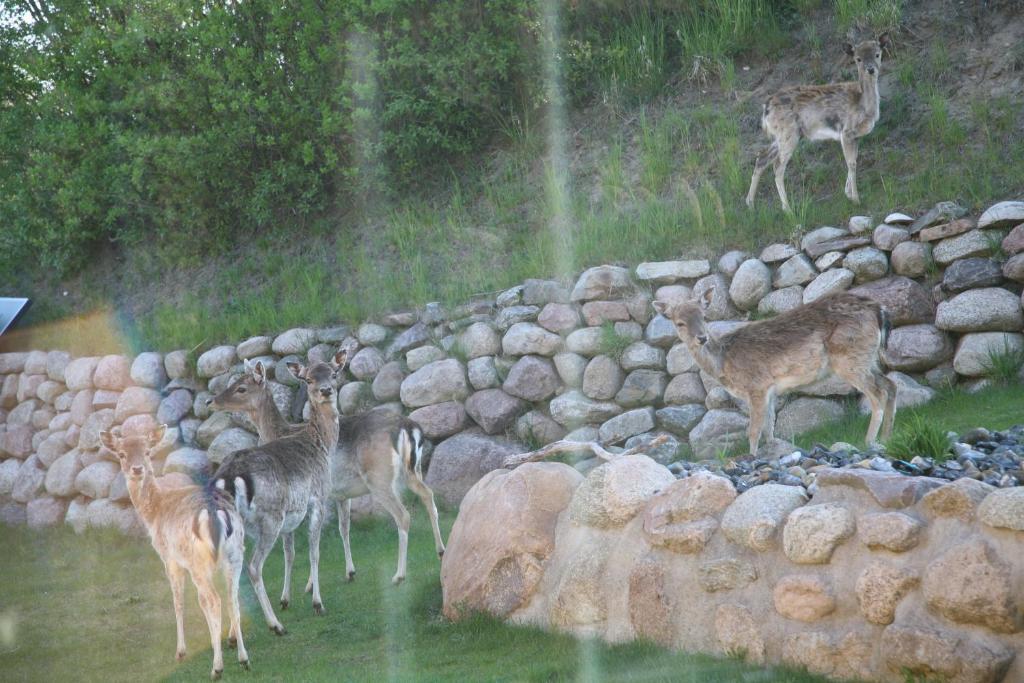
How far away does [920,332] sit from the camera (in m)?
10.3

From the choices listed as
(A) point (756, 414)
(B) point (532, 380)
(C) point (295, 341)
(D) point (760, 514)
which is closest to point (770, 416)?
(A) point (756, 414)

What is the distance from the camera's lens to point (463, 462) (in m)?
11.5

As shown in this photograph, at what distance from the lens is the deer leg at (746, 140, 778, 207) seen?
12.2 metres

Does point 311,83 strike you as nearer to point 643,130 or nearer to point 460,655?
point 643,130

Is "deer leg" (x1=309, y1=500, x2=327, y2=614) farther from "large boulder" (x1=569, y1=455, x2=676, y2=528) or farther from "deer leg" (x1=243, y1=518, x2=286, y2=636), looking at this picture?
"large boulder" (x1=569, y1=455, x2=676, y2=528)

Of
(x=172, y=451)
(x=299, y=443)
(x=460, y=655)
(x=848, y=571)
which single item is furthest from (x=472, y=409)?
(x=848, y=571)

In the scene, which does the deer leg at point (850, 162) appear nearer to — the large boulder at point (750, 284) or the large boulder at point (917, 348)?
the large boulder at point (750, 284)

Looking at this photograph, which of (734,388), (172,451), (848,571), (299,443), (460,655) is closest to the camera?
(848,571)

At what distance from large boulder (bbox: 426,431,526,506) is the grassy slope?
74.1 inches

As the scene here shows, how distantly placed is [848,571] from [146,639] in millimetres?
5622

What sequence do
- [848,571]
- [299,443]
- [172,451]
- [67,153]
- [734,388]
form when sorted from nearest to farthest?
[848,571], [299,443], [734,388], [172,451], [67,153]

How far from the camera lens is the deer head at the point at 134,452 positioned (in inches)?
322

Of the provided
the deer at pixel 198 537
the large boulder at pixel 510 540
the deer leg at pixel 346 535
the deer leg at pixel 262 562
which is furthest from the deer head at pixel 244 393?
the large boulder at pixel 510 540

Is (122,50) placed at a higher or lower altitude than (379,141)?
higher
